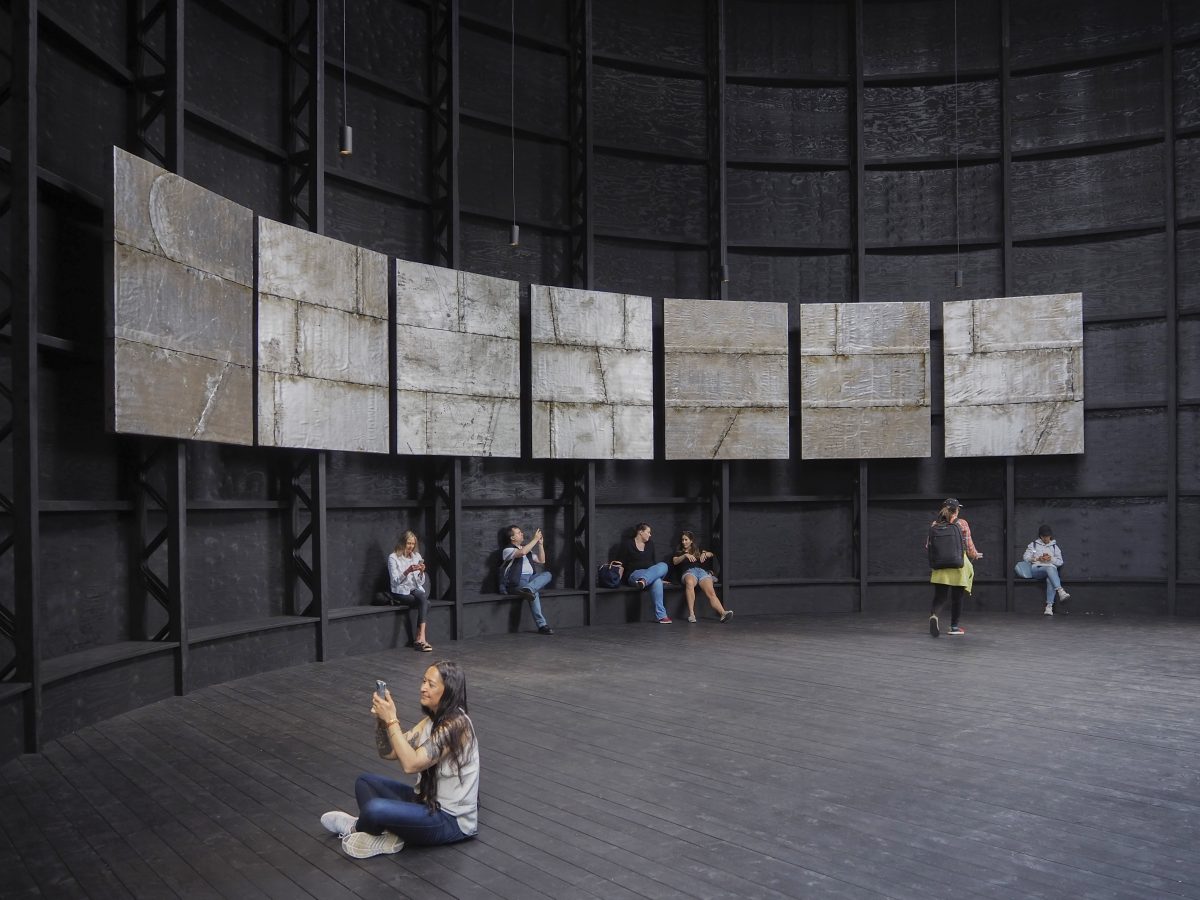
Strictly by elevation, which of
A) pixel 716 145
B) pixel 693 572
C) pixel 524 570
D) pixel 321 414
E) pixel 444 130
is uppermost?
pixel 716 145

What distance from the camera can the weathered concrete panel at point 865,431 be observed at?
1399 cm

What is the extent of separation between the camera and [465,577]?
12.5 metres

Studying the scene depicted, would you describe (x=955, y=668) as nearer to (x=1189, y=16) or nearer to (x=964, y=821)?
(x=964, y=821)

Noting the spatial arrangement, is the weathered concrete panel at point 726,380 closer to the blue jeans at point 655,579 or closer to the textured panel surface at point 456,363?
the blue jeans at point 655,579

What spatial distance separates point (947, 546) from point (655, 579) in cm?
387

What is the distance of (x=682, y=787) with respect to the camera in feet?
18.7

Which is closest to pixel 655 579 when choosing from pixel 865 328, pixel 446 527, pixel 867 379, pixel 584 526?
pixel 584 526

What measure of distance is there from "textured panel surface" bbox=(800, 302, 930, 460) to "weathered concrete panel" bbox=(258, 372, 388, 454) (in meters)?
6.38

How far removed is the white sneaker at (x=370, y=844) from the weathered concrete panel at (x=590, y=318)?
336 inches

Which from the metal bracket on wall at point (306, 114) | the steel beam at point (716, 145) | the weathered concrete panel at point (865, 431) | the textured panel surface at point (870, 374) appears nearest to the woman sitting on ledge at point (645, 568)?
the weathered concrete panel at point (865, 431)

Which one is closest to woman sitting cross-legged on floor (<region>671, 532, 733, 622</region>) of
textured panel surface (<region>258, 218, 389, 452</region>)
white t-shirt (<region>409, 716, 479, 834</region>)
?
textured panel surface (<region>258, 218, 389, 452</region>)

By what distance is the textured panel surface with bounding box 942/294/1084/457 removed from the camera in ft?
45.0

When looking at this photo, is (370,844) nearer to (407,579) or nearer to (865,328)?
(407,579)

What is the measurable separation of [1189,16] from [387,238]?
11.4 meters
